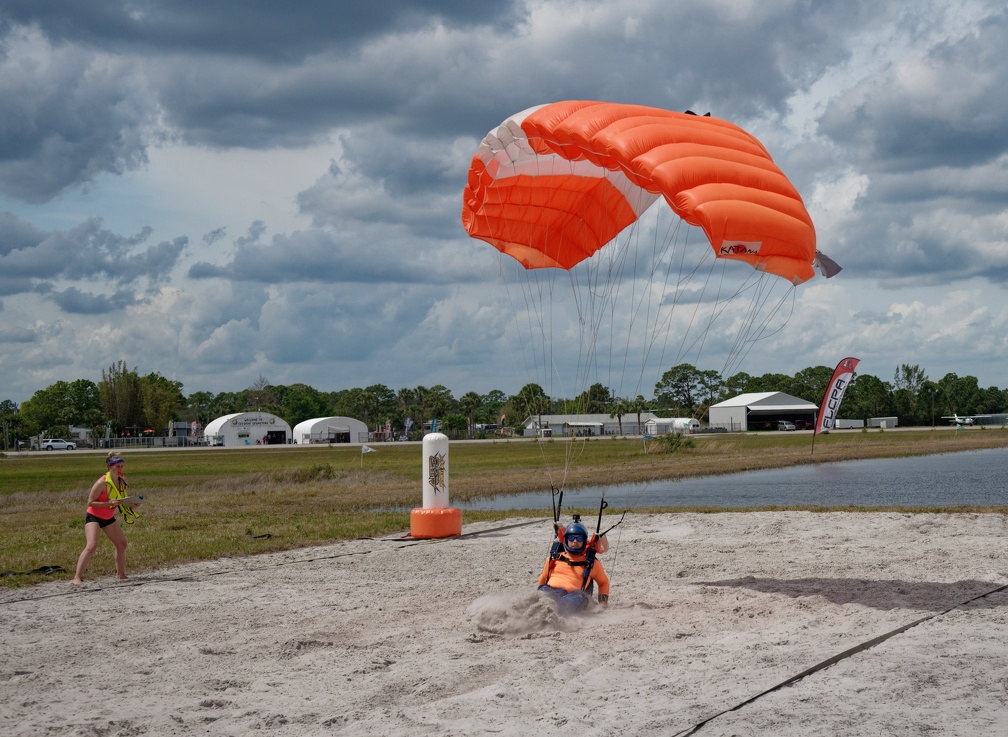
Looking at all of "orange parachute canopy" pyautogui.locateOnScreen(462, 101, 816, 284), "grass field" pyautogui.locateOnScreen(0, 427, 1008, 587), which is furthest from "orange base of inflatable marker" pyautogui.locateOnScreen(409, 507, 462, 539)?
"orange parachute canopy" pyautogui.locateOnScreen(462, 101, 816, 284)

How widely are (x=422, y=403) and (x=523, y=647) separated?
447 feet

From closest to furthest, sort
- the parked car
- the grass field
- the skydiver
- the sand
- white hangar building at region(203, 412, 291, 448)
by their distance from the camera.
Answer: the sand
the skydiver
the grass field
the parked car
white hangar building at region(203, 412, 291, 448)

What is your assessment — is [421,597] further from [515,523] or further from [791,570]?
[515,523]

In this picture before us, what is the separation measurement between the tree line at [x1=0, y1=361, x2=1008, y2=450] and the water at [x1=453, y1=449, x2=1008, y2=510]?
260 ft

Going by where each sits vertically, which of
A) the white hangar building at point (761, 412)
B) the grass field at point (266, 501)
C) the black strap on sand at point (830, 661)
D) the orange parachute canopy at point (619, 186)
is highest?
the orange parachute canopy at point (619, 186)

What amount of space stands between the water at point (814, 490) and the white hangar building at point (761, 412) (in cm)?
8443

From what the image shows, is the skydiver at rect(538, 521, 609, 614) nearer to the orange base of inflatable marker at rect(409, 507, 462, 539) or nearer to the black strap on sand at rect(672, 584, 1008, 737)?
the black strap on sand at rect(672, 584, 1008, 737)

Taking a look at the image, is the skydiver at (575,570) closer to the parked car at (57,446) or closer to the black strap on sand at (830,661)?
the black strap on sand at (830,661)

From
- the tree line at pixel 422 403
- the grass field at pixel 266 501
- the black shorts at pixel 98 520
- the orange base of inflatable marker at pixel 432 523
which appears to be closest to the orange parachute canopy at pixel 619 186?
the grass field at pixel 266 501

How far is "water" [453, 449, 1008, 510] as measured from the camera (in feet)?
68.6

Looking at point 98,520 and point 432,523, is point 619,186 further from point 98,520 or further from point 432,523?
point 98,520

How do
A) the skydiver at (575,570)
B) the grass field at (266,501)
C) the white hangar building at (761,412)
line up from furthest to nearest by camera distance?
the white hangar building at (761,412), the grass field at (266,501), the skydiver at (575,570)

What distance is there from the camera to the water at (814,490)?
20.9m

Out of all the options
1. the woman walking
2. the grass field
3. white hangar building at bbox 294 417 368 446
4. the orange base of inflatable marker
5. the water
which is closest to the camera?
the woman walking
